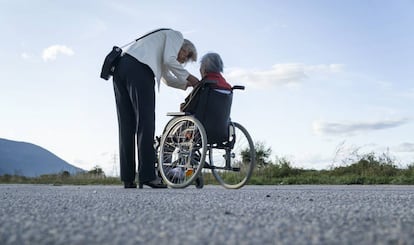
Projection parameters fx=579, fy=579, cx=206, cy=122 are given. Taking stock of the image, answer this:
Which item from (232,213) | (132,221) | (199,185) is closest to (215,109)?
(199,185)

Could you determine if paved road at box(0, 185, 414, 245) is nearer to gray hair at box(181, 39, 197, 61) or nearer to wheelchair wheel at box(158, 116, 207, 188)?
wheelchair wheel at box(158, 116, 207, 188)

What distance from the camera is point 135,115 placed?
230 inches

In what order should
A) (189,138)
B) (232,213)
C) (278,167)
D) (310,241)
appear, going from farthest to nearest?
(278,167), (189,138), (232,213), (310,241)

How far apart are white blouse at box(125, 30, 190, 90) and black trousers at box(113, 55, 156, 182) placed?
0.07 metres

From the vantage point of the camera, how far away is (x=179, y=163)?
5.60 metres

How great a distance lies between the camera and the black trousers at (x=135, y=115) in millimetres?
5539

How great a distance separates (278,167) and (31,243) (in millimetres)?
9313

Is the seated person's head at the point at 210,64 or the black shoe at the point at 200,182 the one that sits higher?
the seated person's head at the point at 210,64

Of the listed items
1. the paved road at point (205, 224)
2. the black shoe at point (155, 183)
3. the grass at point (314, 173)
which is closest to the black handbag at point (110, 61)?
the black shoe at point (155, 183)

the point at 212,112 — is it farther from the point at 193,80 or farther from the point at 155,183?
the point at 155,183

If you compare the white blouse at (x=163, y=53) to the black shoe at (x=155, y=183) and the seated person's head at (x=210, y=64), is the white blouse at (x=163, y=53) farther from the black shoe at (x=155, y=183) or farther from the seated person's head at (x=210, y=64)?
the black shoe at (x=155, y=183)

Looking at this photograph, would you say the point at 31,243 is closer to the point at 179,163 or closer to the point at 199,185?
the point at 179,163

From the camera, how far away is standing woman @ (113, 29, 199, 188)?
218 inches

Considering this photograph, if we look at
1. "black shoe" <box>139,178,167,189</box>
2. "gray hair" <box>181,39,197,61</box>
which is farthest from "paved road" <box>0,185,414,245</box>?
"gray hair" <box>181,39,197,61</box>
